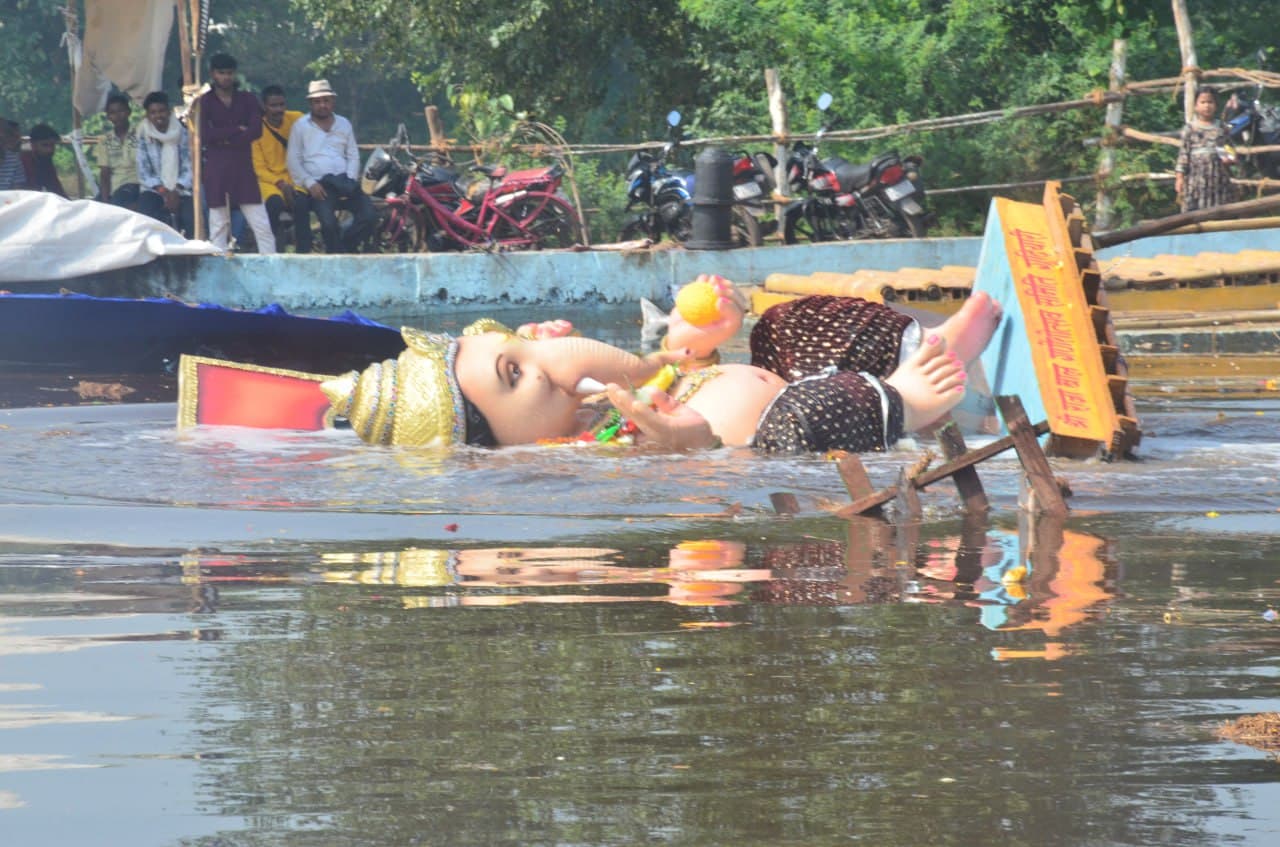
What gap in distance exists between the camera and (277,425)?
704 centimetres

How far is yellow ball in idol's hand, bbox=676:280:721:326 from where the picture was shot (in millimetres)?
6520

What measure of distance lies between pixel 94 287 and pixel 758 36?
30.7ft

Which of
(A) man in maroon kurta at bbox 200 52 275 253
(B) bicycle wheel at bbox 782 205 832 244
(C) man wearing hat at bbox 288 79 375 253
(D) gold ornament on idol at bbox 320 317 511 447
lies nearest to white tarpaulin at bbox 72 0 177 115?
(A) man in maroon kurta at bbox 200 52 275 253

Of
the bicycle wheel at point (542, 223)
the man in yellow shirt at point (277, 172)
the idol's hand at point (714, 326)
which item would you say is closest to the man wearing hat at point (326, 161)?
the man in yellow shirt at point (277, 172)

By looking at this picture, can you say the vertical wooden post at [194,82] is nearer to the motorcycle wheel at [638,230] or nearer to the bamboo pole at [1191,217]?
the motorcycle wheel at [638,230]

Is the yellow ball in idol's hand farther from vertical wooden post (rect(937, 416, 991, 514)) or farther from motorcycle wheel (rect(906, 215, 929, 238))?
motorcycle wheel (rect(906, 215, 929, 238))

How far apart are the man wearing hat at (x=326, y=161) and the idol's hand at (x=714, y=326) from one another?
8595mm

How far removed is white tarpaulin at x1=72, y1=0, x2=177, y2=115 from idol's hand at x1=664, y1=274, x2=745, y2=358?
9410mm

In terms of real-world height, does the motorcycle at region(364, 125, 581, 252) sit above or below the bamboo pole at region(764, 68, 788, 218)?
below

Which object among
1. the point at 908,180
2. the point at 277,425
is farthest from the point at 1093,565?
the point at 908,180

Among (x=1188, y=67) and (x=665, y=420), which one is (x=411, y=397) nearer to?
(x=665, y=420)

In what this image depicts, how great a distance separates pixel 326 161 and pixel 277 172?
464 mm

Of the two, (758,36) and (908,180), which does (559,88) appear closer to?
(758,36)

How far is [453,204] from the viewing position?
16.5 m
